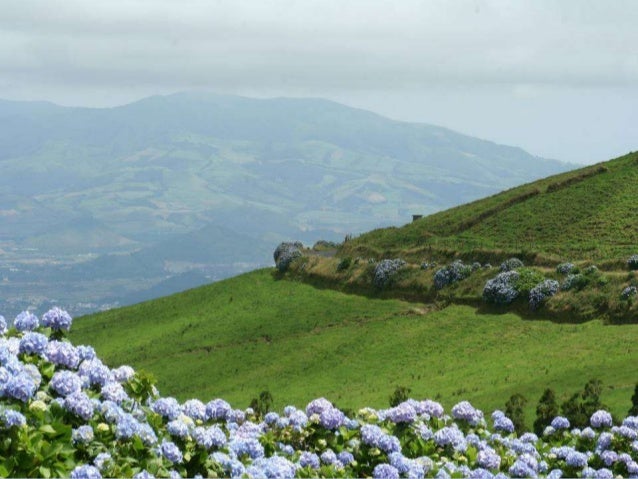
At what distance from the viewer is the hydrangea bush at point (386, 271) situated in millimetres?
95562

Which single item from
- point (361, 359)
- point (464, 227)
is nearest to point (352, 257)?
point (464, 227)

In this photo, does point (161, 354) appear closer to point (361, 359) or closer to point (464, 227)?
point (361, 359)

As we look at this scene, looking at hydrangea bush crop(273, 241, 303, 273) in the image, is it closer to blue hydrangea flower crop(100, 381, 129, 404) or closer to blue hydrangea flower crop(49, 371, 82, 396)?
blue hydrangea flower crop(100, 381, 129, 404)

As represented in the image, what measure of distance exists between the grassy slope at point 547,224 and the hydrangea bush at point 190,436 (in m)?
68.9

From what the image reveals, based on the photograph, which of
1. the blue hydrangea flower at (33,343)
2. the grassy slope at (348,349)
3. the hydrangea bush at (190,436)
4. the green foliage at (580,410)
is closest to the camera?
the hydrangea bush at (190,436)

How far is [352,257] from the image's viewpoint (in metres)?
111

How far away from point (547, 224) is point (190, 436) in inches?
3649

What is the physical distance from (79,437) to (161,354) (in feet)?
262

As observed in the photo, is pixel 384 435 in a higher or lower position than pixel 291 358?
higher

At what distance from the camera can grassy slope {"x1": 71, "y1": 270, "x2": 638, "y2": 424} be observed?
60375 mm

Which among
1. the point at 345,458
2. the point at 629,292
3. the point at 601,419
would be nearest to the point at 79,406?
the point at 345,458

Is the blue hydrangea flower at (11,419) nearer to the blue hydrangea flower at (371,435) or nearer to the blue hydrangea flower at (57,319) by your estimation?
the blue hydrangea flower at (57,319)

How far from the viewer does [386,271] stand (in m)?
96.2

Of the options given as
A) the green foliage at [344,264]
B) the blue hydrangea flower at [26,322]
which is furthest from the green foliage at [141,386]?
the green foliage at [344,264]
